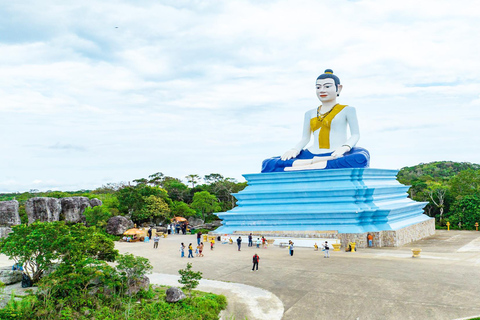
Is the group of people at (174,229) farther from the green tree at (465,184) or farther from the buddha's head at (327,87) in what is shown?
the green tree at (465,184)

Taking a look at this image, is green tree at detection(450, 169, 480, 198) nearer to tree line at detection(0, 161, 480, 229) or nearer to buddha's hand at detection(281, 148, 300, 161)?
tree line at detection(0, 161, 480, 229)

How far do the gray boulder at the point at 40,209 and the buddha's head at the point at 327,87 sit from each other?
90.9ft

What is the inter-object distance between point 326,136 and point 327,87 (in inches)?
147

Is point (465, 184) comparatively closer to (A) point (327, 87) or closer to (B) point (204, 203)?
(A) point (327, 87)

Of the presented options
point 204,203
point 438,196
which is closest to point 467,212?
point 438,196

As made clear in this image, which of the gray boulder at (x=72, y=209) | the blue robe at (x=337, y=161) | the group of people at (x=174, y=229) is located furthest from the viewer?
the gray boulder at (x=72, y=209)

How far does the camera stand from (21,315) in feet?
36.9

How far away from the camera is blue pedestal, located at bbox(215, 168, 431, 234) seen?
2692 cm

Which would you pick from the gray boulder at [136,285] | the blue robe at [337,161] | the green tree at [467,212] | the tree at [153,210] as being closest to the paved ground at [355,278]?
the gray boulder at [136,285]

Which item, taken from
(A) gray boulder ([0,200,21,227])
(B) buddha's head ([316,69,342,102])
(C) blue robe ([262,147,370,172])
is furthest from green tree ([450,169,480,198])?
(A) gray boulder ([0,200,21,227])

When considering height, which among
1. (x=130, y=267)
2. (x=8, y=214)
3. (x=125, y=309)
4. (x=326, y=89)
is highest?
(x=326, y=89)

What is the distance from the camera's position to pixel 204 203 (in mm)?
48688

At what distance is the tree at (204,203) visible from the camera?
48709 mm

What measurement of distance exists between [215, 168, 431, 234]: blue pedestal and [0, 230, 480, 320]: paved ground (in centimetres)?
362
